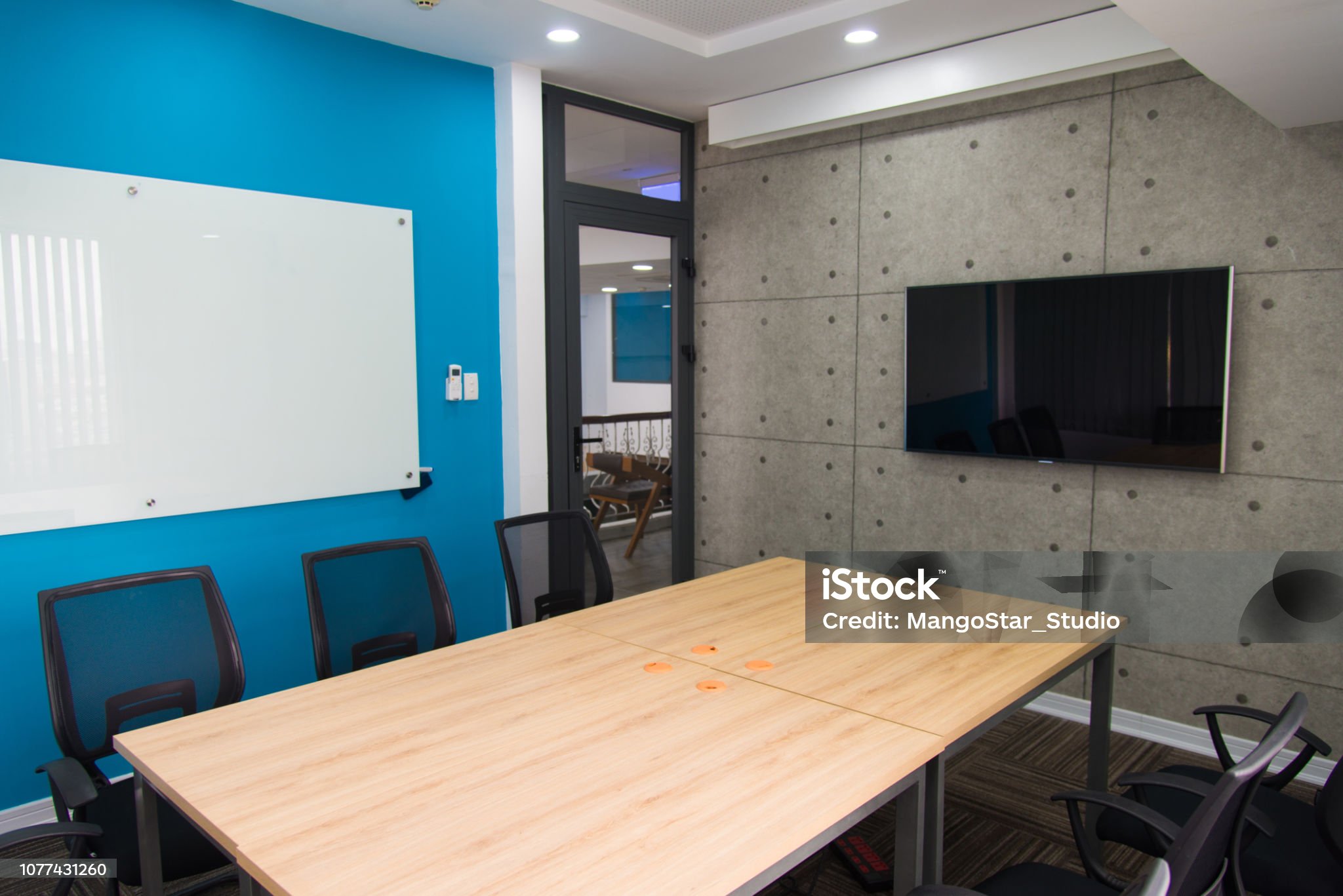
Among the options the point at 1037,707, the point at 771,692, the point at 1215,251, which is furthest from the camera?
the point at 1037,707

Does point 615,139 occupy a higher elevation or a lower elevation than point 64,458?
higher

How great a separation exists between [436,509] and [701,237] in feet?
7.88

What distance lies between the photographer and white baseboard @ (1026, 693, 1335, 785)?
3543 mm

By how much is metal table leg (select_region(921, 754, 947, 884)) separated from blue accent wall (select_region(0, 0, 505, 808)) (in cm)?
287

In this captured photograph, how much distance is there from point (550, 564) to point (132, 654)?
4.93 feet

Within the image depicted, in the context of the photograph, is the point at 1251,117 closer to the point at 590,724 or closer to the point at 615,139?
the point at 615,139

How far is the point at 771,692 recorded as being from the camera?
2.37 metres

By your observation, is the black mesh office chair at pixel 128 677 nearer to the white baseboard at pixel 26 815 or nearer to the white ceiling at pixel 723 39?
the white baseboard at pixel 26 815

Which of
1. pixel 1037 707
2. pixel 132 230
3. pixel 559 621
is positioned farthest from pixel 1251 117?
pixel 132 230

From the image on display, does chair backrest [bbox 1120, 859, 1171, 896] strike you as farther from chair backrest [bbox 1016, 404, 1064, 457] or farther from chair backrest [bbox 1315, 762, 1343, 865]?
chair backrest [bbox 1016, 404, 1064, 457]

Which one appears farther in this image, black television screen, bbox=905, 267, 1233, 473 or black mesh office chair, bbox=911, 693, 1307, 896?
black television screen, bbox=905, 267, 1233, 473

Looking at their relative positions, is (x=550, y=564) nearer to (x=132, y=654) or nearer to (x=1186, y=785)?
(x=132, y=654)

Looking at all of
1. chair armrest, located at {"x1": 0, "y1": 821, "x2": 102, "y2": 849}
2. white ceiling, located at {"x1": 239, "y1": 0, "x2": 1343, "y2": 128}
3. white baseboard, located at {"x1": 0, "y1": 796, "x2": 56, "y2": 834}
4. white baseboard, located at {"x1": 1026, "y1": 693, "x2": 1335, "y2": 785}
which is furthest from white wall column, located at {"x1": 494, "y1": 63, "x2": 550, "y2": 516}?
chair armrest, located at {"x1": 0, "y1": 821, "x2": 102, "y2": 849}

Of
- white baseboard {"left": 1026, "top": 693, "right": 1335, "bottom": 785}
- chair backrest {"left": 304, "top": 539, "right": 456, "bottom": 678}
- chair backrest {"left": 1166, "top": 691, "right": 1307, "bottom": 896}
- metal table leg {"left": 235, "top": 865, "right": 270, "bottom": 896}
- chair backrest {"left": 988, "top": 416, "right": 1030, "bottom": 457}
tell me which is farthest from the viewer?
chair backrest {"left": 988, "top": 416, "right": 1030, "bottom": 457}
